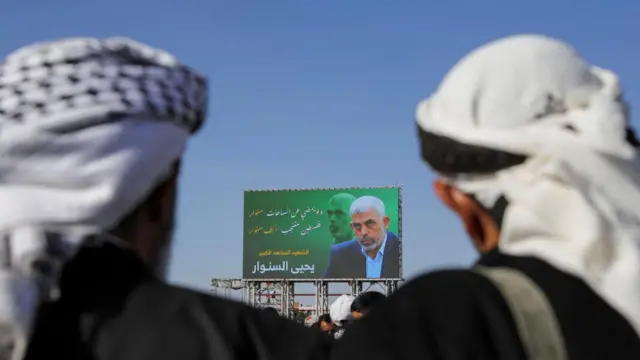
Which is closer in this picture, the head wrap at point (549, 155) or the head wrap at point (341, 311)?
the head wrap at point (549, 155)

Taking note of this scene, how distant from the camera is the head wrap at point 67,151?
1466 millimetres

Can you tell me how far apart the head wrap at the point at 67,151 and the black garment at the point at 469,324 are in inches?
20.5

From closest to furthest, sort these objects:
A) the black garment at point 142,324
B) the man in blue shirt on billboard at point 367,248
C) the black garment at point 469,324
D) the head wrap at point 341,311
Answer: the black garment at point 469,324 → the black garment at point 142,324 → the head wrap at point 341,311 → the man in blue shirt on billboard at point 367,248

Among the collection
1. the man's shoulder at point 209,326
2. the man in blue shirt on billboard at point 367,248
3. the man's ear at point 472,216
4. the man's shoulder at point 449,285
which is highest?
the man in blue shirt on billboard at point 367,248

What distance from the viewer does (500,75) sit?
1.43 m

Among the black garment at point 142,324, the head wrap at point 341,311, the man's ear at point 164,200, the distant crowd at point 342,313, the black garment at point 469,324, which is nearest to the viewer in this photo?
the black garment at point 469,324

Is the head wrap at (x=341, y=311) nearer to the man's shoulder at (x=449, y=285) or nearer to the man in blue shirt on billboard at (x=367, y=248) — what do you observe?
the man's shoulder at (x=449, y=285)

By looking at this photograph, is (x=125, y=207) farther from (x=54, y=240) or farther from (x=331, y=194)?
(x=331, y=194)

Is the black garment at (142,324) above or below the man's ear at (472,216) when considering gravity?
below

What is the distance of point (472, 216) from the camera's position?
1.50 metres

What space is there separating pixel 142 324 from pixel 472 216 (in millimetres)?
571

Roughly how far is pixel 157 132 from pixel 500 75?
0.62m

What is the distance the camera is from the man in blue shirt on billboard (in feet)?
108

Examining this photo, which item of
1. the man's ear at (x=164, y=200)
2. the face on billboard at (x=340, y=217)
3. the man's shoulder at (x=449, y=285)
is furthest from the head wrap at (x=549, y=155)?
the face on billboard at (x=340, y=217)
